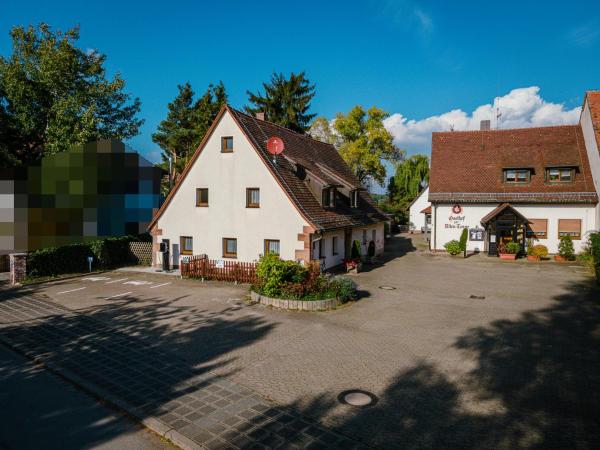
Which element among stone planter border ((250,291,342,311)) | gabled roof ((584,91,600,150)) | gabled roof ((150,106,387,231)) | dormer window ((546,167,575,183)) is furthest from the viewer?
dormer window ((546,167,575,183))

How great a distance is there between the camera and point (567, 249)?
28.6 metres

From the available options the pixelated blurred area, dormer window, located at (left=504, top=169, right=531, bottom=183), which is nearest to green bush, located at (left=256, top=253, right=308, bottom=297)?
the pixelated blurred area

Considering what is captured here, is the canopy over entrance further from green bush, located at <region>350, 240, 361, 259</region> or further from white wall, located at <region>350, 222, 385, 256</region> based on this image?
green bush, located at <region>350, 240, 361, 259</region>

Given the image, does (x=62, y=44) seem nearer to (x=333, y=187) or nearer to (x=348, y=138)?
(x=333, y=187)

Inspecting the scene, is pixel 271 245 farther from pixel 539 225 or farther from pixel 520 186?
pixel 520 186

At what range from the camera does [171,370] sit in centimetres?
1026

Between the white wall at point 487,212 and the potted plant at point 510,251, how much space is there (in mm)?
2775

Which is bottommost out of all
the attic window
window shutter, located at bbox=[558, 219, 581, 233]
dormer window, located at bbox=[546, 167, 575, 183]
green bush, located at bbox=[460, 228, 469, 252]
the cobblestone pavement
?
the cobblestone pavement

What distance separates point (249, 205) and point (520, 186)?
21.4m

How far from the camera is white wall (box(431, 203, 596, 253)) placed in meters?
30.0

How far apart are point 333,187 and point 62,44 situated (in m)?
23.8

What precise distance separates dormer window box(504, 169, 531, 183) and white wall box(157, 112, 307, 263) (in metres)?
19.9

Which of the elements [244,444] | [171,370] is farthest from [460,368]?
[171,370]

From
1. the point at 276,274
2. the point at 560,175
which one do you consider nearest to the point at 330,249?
the point at 276,274
